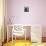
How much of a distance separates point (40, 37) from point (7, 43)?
2.02 ft

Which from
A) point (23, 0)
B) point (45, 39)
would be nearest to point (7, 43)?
point (45, 39)

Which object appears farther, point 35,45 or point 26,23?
point 26,23

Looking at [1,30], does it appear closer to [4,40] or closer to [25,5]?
[4,40]

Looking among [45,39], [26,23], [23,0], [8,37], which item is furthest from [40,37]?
[23,0]

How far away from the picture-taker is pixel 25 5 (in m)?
2.42

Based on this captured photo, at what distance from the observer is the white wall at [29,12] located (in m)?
2.42

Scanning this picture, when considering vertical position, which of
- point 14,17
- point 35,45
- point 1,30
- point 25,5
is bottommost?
point 35,45

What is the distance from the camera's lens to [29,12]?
7.95ft

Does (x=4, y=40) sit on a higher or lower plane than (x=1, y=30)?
lower

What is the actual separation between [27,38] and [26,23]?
296 millimetres

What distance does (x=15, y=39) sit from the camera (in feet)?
7.76

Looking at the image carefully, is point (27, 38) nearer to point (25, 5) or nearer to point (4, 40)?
point (4, 40)

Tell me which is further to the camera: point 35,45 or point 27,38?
point 27,38

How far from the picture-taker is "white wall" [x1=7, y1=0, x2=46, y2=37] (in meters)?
2.42
